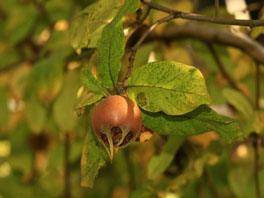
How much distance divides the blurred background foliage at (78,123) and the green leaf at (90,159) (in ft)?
0.67

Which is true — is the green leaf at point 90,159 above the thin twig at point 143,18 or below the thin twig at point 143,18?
below

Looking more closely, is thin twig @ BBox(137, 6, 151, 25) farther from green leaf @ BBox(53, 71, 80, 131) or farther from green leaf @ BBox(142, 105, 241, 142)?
green leaf @ BBox(53, 71, 80, 131)

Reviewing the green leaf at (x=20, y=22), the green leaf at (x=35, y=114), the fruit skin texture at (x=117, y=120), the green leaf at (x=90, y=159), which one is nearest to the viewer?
the fruit skin texture at (x=117, y=120)

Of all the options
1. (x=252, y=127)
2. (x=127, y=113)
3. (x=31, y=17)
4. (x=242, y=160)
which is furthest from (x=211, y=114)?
(x=31, y=17)

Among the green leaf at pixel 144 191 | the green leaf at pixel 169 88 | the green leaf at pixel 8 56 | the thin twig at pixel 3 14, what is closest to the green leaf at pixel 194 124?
the green leaf at pixel 169 88

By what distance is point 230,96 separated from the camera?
0.84 meters

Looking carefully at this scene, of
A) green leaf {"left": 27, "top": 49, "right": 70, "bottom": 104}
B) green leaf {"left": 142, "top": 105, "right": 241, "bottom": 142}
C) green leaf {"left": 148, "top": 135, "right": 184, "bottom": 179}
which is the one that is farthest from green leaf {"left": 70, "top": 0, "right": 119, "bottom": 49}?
green leaf {"left": 27, "top": 49, "right": 70, "bottom": 104}

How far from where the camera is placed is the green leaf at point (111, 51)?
A: 1.70 ft

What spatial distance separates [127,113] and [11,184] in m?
1.09

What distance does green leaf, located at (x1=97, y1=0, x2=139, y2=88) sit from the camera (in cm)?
52

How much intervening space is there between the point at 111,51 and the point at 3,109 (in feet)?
2.92

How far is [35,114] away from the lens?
1187mm

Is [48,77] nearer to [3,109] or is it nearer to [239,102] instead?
[3,109]

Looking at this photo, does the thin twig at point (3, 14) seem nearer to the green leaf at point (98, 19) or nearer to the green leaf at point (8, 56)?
the green leaf at point (8, 56)
